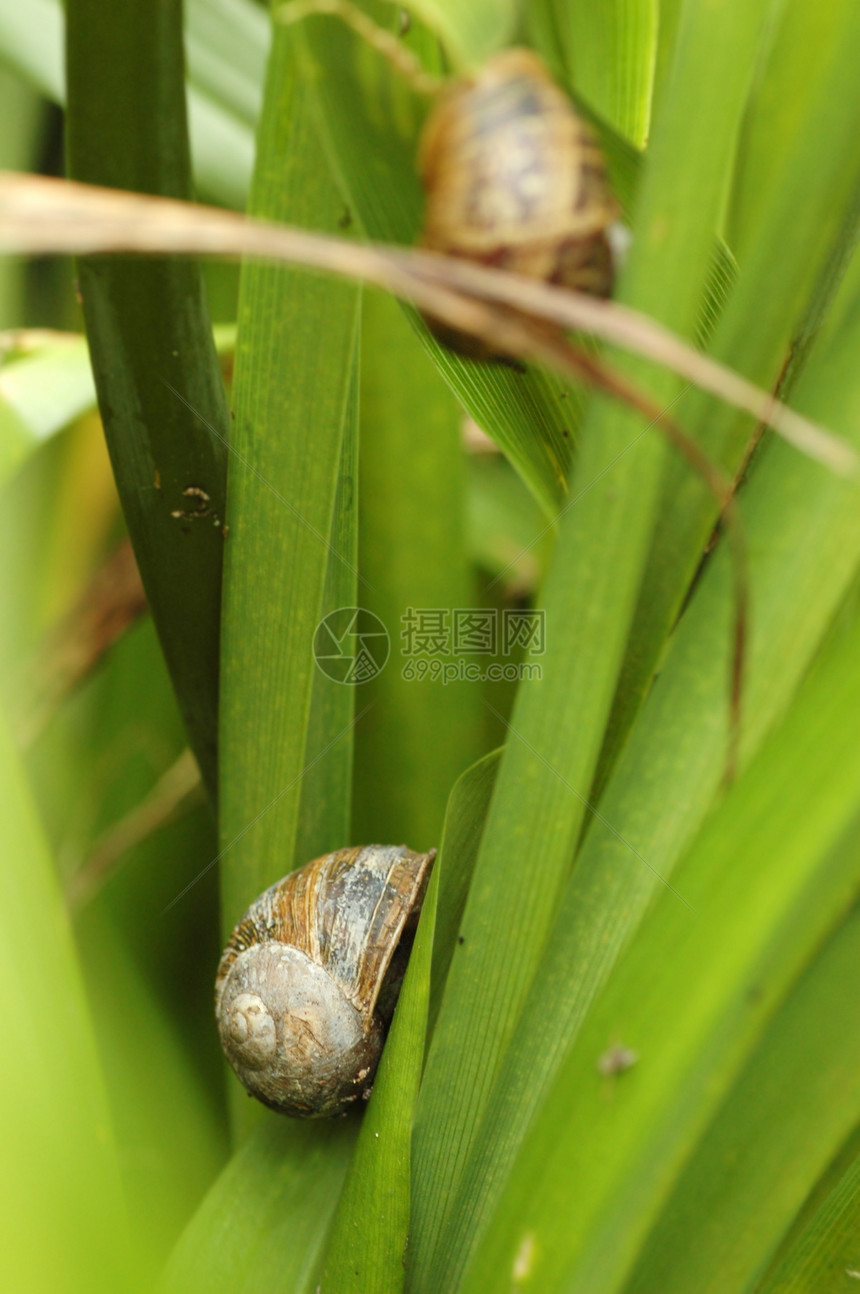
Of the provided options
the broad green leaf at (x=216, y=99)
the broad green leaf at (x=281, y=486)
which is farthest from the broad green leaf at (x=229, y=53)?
the broad green leaf at (x=281, y=486)

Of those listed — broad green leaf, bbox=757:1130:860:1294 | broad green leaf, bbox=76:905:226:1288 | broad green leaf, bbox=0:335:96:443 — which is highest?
broad green leaf, bbox=0:335:96:443

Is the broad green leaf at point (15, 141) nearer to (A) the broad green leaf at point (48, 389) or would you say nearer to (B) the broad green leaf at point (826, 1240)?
(A) the broad green leaf at point (48, 389)

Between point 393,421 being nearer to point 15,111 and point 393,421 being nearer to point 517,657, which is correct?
point 517,657

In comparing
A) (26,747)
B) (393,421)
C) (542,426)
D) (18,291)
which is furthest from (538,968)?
(18,291)

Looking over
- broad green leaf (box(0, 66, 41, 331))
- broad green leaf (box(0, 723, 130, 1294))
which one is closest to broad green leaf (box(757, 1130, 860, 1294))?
broad green leaf (box(0, 723, 130, 1294))

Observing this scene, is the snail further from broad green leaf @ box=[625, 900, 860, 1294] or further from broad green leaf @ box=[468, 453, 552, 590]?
broad green leaf @ box=[468, 453, 552, 590]

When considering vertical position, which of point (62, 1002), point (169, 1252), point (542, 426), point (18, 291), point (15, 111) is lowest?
point (169, 1252)

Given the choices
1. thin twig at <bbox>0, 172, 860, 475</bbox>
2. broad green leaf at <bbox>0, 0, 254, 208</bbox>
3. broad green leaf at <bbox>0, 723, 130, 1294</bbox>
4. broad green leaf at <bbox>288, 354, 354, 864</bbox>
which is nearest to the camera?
thin twig at <bbox>0, 172, 860, 475</bbox>
